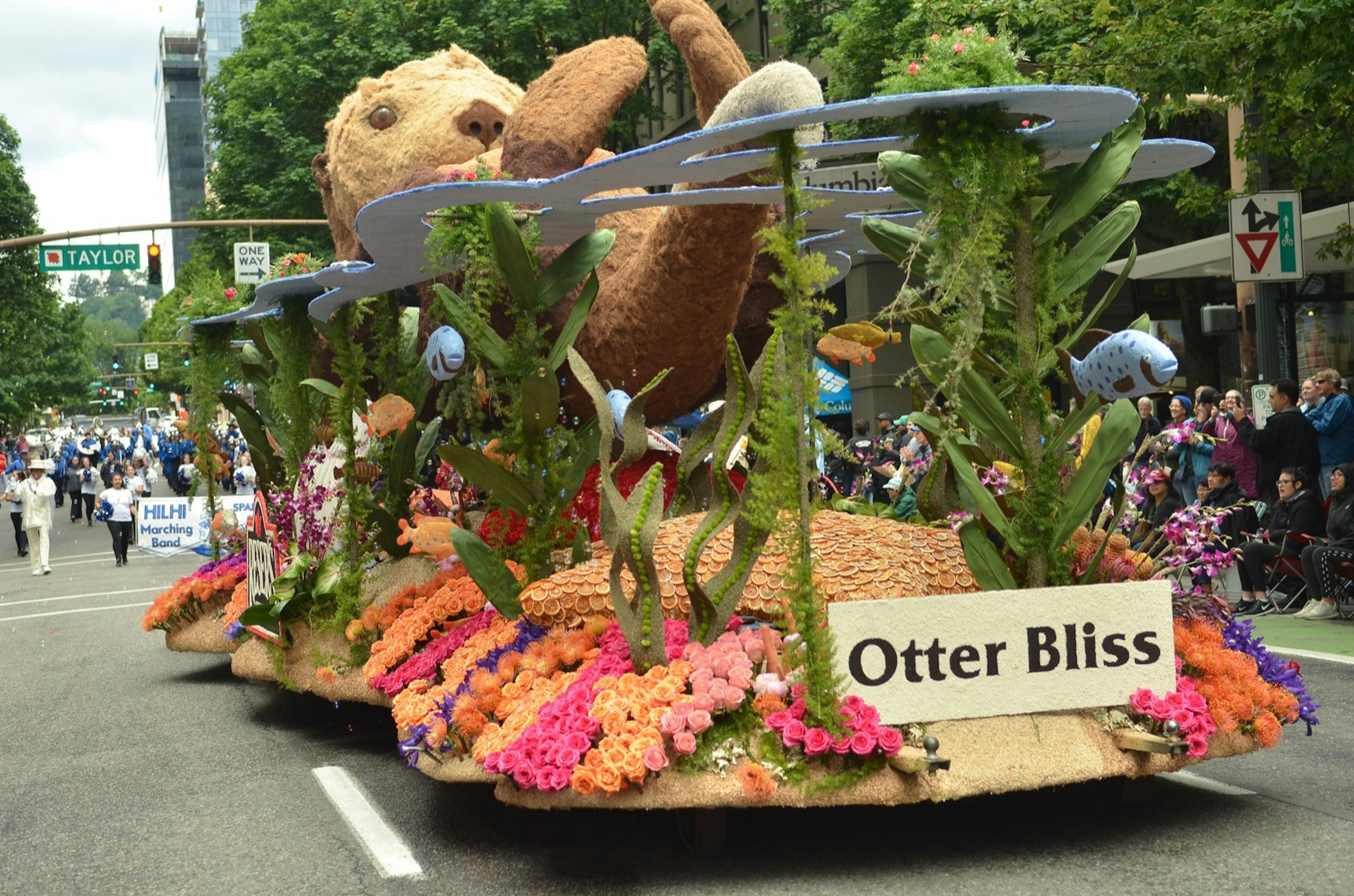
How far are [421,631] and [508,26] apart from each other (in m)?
23.8

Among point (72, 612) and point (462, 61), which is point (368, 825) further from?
point (72, 612)

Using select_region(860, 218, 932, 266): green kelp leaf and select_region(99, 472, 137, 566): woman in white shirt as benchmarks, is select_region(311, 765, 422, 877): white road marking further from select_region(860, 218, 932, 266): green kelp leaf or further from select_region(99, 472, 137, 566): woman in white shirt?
select_region(99, 472, 137, 566): woman in white shirt

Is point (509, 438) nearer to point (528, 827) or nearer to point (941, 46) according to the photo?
point (528, 827)

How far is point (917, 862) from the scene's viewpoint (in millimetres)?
5406

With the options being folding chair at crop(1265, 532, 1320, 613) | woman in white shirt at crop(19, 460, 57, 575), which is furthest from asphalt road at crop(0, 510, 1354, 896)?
woman in white shirt at crop(19, 460, 57, 575)

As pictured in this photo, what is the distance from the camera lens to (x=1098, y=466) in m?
5.94

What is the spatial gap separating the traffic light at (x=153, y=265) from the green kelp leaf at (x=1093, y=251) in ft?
77.1

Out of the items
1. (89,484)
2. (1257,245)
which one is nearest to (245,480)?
(1257,245)

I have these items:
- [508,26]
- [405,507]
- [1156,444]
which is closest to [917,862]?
[1156,444]

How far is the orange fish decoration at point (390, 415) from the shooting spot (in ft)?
30.2

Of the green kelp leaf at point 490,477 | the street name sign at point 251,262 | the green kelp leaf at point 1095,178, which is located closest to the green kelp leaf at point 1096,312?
the green kelp leaf at point 1095,178

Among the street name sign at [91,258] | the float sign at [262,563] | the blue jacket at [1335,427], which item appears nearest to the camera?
the float sign at [262,563]

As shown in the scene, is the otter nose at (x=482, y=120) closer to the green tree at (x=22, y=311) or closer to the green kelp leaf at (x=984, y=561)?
the green kelp leaf at (x=984, y=561)

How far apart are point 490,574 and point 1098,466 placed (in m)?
2.74
